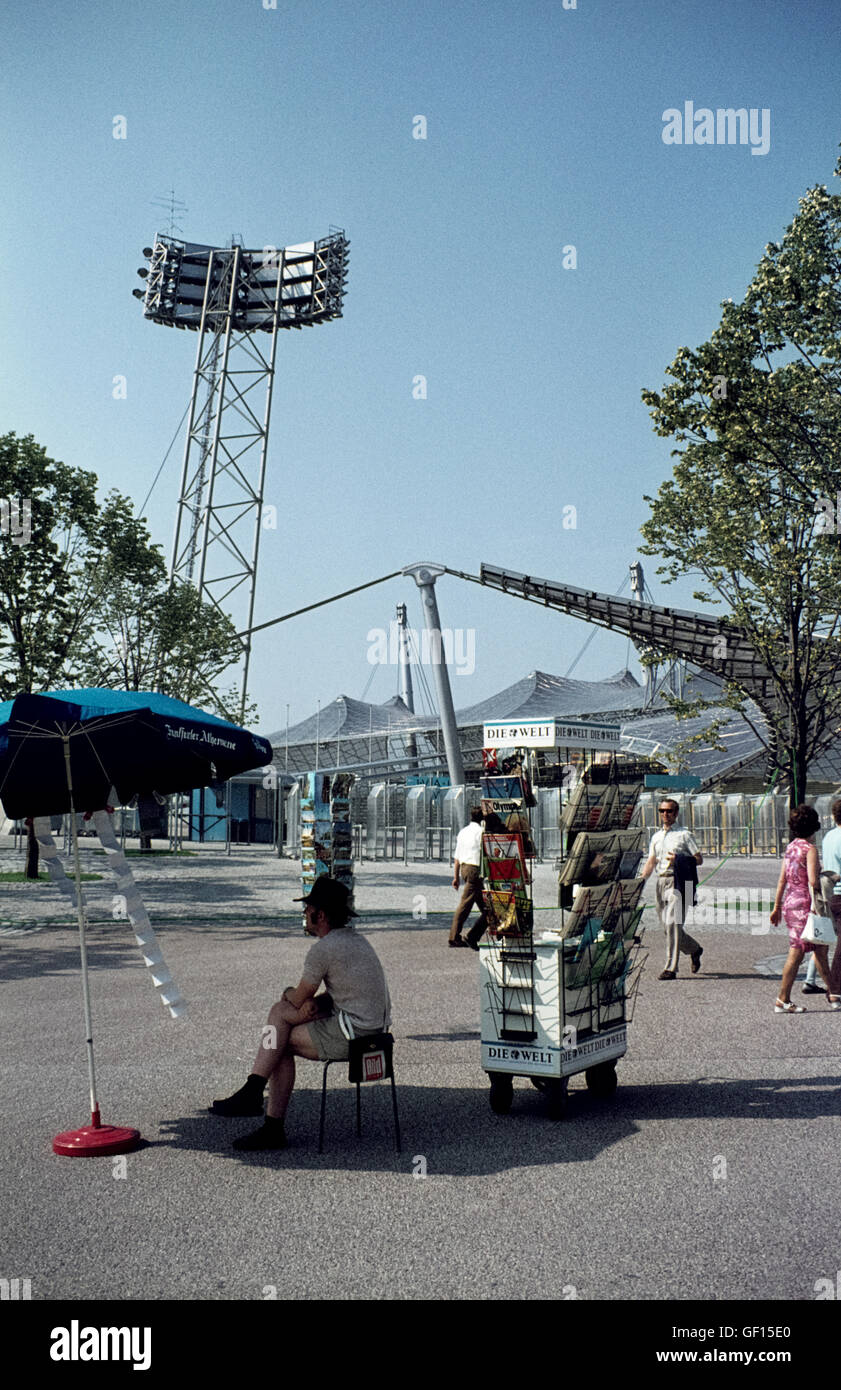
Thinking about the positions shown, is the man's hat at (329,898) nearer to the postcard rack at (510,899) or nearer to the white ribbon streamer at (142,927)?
the postcard rack at (510,899)

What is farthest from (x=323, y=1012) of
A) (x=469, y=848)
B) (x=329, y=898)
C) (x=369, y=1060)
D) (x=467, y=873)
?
(x=469, y=848)

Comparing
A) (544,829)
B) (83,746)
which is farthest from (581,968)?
(544,829)

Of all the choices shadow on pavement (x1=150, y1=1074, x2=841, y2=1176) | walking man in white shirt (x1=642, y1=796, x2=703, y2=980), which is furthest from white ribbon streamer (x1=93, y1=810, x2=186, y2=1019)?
walking man in white shirt (x1=642, y1=796, x2=703, y2=980)

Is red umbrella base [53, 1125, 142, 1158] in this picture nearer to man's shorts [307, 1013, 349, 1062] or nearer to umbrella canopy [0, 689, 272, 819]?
man's shorts [307, 1013, 349, 1062]

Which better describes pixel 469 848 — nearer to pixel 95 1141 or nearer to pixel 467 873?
pixel 467 873

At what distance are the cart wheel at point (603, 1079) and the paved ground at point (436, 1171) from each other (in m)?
0.10

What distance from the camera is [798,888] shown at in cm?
1071

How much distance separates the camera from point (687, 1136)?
6.50 m

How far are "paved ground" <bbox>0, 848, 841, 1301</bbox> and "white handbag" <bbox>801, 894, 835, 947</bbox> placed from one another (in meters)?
0.69

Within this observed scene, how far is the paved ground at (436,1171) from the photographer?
4523 mm

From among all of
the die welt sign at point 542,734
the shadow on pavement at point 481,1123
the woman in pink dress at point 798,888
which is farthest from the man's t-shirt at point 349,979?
the woman in pink dress at point 798,888

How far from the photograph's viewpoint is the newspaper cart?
274 inches

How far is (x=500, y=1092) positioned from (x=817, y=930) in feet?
14.8

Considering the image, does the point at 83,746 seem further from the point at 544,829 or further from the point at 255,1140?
the point at 544,829
